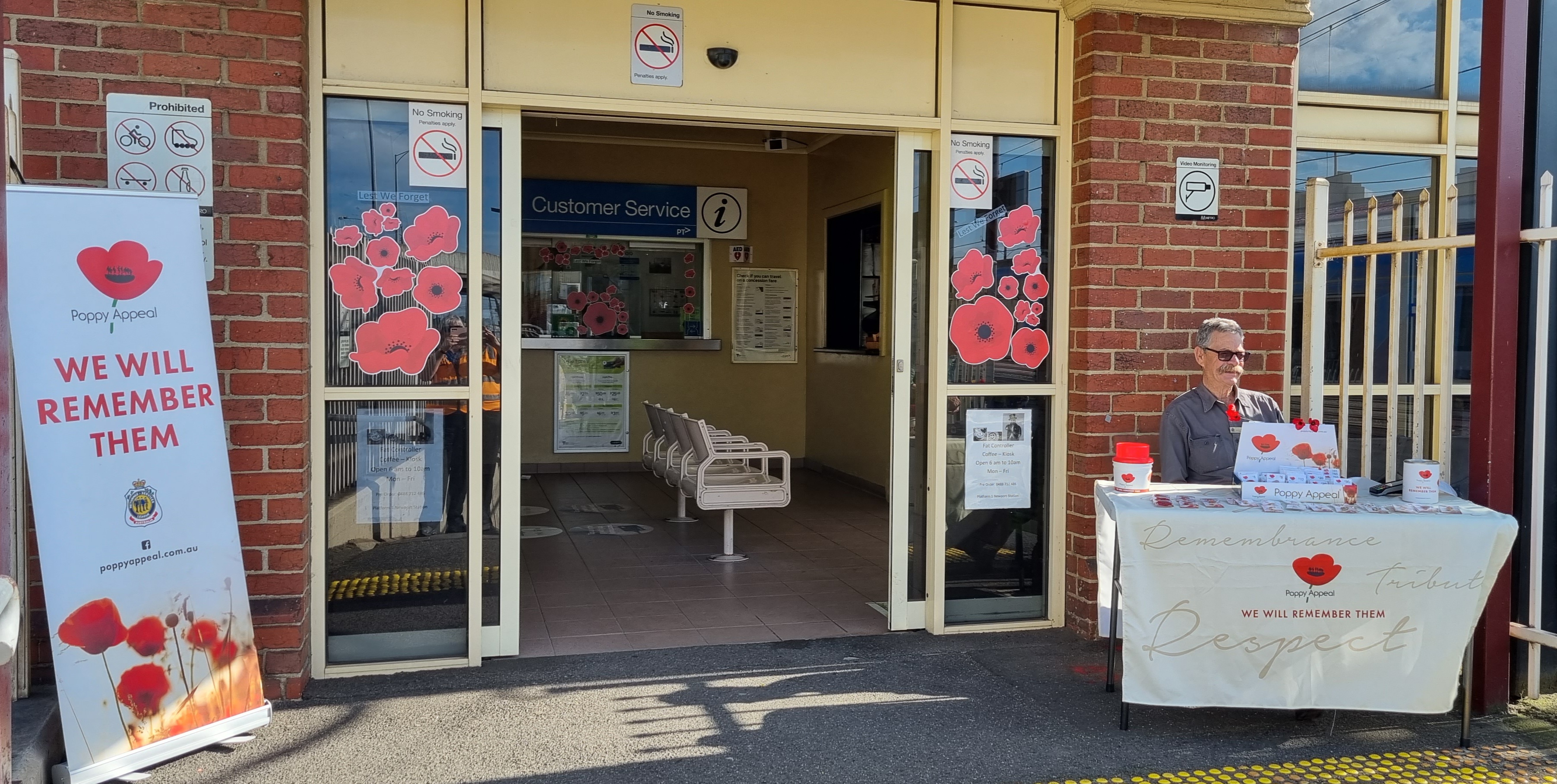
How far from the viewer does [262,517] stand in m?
3.96

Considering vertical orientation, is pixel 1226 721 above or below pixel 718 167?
below

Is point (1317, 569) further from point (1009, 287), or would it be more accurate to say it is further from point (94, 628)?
point (94, 628)

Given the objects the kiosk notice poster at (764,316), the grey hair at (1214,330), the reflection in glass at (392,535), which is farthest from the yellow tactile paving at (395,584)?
the kiosk notice poster at (764,316)

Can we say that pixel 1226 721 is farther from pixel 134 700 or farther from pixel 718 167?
pixel 718 167

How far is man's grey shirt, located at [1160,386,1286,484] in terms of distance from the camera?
14.1ft

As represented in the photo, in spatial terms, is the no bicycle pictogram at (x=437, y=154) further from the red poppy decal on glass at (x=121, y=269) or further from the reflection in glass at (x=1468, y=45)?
the reflection in glass at (x=1468, y=45)

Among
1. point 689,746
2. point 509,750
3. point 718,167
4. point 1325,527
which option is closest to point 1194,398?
point 1325,527

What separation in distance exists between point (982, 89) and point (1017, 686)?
7.89 feet

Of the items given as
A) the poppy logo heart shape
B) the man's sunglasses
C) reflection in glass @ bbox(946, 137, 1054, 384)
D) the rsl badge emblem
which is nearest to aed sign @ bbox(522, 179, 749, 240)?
reflection in glass @ bbox(946, 137, 1054, 384)

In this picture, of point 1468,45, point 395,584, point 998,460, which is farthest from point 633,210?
point 1468,45

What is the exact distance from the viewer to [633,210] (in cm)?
1041

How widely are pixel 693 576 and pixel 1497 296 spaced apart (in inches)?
152

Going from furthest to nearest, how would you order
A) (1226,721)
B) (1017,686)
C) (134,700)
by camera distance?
1. (1017,686)
2. (1226,721)
3. (134,700)

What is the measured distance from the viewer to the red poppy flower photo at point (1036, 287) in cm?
492
